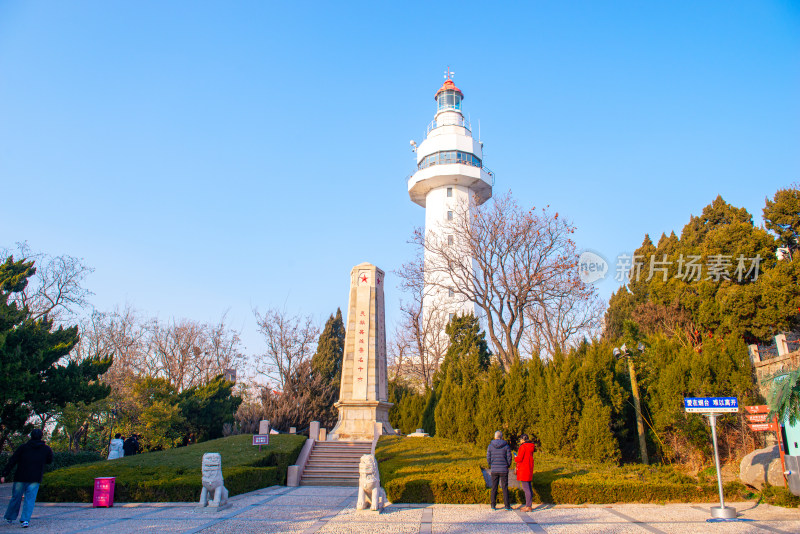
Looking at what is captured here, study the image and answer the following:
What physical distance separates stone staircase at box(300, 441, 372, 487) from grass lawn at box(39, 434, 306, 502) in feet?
2.21

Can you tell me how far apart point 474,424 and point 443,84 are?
2766 centimetres

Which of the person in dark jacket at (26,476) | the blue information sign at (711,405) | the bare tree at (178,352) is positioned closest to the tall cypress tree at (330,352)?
the bare tree at (178,352)

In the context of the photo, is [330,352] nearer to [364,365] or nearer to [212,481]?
[364,365]

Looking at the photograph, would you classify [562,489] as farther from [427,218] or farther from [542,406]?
[427,218]

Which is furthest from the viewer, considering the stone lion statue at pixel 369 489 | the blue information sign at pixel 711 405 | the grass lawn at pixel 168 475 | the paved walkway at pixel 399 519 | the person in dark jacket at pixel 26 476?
the grass lawn at pixel 168 475

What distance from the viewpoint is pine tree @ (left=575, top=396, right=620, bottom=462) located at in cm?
1318

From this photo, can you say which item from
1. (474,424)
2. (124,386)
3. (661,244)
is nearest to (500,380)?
(474,424)

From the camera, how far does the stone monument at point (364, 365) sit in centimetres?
1812

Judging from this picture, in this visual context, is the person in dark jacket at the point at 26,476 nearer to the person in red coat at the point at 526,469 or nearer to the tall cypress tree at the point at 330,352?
the person in red coat at the point at 526,469

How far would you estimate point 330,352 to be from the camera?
3045 centimetres

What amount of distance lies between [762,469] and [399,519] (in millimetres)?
6811

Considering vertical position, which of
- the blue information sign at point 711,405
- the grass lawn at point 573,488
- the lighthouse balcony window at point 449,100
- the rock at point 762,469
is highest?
the lighthouse balcony window at point 449,100

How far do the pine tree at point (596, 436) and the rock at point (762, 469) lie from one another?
3.40m

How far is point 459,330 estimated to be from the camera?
24984 millimetres
